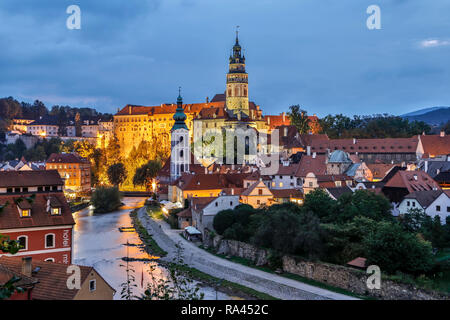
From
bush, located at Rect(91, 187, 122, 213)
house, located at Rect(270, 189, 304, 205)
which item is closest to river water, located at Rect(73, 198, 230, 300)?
bush, located at Rect(91, 187, 122, 213)

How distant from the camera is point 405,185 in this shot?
2814 centimetres

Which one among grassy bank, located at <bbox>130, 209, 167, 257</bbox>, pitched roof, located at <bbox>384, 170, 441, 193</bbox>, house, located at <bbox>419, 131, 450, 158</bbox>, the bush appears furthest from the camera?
house, located at <bbox>419, 131, 450, 158</bbox>

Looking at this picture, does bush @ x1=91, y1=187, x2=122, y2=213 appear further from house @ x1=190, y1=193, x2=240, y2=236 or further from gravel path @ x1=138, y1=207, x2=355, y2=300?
house @ x1=190, y1=193, x2=240, y2=236

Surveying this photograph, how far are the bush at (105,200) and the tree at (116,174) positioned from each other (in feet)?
54.7

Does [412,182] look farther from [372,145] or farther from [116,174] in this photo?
[116,174]

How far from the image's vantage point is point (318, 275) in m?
20.5

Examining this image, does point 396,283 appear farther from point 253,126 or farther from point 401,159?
point 253,126

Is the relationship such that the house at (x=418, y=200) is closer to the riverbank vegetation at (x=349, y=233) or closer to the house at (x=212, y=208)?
the riverbank vegetation at (x=349, y=233)

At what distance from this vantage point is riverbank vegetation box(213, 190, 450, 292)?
18.0 m

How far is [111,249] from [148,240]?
296 centimetres

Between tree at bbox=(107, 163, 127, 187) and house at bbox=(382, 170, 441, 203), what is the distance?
42.7 m

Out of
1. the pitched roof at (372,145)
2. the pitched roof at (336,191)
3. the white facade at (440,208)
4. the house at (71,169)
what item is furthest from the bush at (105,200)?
the white facade at (440,208)

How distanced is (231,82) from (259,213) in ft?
175
